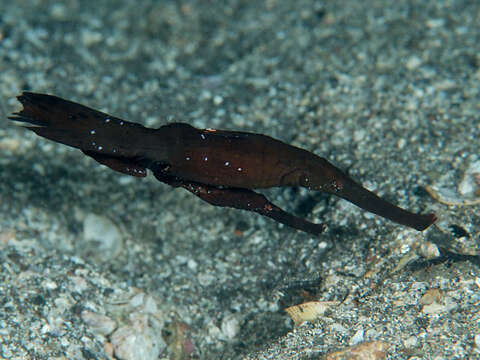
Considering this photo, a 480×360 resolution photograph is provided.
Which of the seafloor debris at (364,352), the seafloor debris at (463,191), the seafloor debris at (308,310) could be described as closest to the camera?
the seafloor debris at (364,352)

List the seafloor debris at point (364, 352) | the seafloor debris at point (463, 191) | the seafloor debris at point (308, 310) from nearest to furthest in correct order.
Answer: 1. the seafloor debris at point (364, 352)
2. the seafloor debris at point (308, 310)
3. the seafloor debris at point (463, 191)

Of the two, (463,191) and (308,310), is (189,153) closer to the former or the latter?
(308,310)

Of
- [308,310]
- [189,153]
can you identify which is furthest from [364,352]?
[189,153]

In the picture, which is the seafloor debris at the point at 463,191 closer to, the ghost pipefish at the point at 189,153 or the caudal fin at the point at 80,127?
the ghost pipefish at the point at 189,153

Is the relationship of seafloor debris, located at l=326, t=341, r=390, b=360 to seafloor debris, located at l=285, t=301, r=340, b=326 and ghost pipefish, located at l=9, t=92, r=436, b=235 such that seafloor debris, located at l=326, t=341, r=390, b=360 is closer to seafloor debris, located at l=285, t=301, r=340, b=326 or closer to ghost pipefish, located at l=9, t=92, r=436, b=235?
seafloor debris, located at l=285, t=301, r=340, b=326

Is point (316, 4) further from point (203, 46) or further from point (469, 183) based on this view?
point (469, 183)

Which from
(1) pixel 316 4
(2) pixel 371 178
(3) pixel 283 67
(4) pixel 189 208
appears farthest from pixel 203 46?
(2) pixel 371 178

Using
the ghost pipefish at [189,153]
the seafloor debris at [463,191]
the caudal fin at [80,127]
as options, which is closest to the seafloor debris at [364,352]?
the ghost pipefish at [189,153]

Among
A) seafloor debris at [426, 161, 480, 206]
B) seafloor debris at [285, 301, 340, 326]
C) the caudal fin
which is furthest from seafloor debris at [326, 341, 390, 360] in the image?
the caudal fin
